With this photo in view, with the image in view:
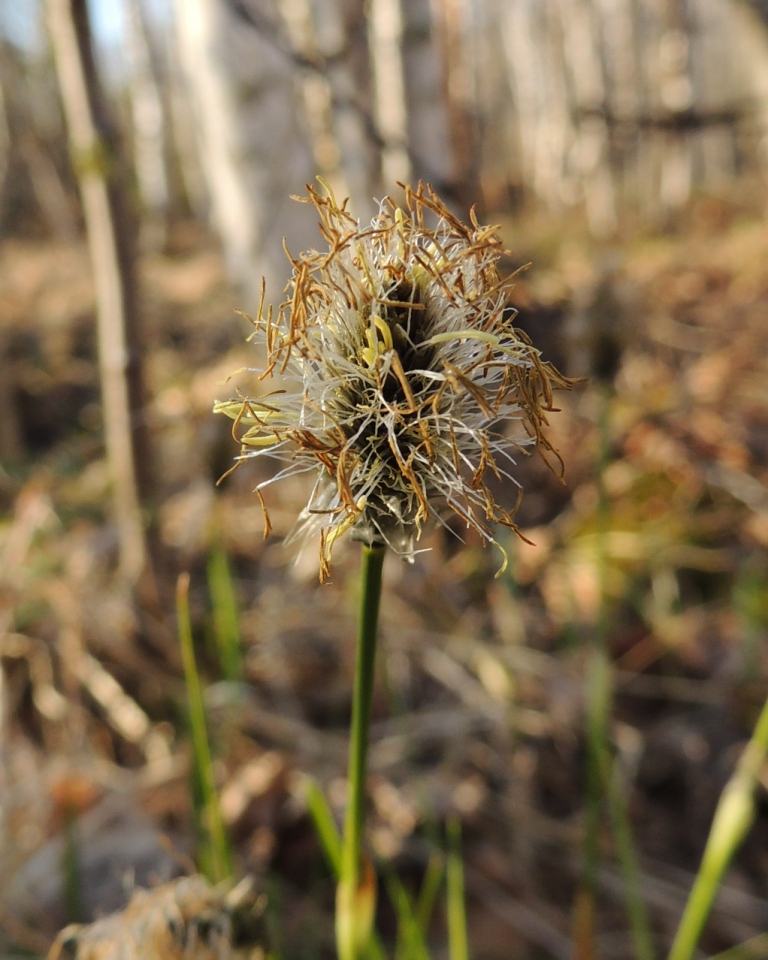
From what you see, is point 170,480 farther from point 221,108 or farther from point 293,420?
point 293,420

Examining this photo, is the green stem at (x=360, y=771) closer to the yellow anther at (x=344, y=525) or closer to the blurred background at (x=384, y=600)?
the yellow anther at (x=344, y=525)

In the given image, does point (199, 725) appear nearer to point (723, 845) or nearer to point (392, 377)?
point (392, 377)

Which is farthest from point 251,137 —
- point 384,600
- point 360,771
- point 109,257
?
point 360,771

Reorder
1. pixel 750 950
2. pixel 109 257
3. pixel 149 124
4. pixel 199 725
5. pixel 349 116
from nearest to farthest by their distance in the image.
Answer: pixel 199 725, pixel 750 950, pixel 109 257, pixel 349 116, pixel 149 124

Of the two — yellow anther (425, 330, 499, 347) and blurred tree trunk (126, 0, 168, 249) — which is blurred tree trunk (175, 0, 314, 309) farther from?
blurred tree trunk (126, 0, 168, 249)

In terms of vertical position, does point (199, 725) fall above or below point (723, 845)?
above

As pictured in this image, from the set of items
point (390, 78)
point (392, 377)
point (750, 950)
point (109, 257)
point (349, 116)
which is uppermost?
point (390, 78)

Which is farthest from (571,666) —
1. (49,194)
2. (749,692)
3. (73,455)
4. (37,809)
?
(49,194)
